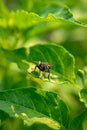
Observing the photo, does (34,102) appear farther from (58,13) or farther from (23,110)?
(58,13)

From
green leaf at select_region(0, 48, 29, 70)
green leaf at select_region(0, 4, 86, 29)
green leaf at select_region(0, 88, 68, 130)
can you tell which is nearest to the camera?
green leaf at select_region(0, 88, 68, 130)

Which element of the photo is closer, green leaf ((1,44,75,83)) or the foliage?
the foliage

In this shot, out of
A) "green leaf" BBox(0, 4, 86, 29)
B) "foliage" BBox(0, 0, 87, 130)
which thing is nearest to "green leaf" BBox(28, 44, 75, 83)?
"foliage" BBox(0, 0, 87, 130)

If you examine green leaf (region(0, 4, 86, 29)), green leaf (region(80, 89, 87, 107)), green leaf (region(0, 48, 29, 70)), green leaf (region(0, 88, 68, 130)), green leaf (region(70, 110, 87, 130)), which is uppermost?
green leaf (region(0, 4, 86, 29))

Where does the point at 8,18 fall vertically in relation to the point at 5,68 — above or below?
above

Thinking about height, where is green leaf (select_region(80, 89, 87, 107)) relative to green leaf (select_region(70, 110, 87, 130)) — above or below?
above

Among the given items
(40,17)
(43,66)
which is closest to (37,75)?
(43,66)

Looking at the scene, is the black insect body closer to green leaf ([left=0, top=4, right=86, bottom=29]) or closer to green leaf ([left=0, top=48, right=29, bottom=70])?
green leaf ([left=0, top=48, right=29, bottom=70])

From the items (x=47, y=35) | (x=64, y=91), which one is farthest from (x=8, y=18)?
(x=47, y=35)
